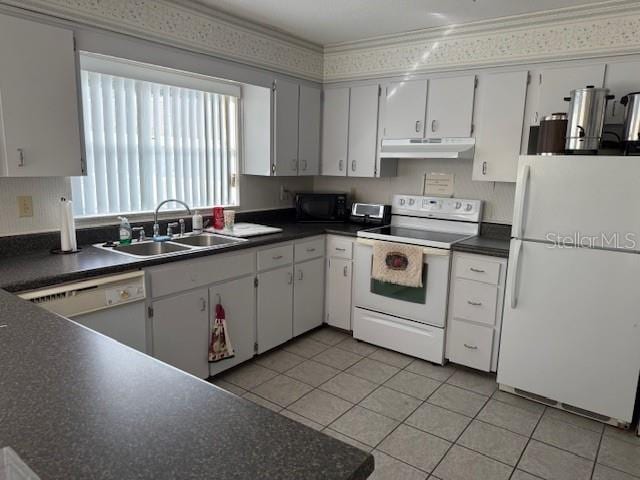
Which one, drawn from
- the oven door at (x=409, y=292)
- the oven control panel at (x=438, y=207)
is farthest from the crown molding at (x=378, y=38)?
the oven door at (x=409, y=292)

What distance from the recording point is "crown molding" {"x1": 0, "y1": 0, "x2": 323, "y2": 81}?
238cm

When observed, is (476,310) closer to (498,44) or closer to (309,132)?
(498,44)

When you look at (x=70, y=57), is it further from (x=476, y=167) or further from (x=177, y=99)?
(x=476, y=167)

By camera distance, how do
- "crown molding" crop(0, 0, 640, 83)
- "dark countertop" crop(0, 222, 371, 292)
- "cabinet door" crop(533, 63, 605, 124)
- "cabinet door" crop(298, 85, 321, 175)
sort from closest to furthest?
"dark countertop" crop(0, 222, 371, 292) → "crown molding" crop(0, 0, 640, 83) → "cabinet door" crop(533, 63, 605, 124) → "cabinet door" crop(298, 85, 321, 175)

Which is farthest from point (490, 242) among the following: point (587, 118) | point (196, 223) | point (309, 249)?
point (196, 223)

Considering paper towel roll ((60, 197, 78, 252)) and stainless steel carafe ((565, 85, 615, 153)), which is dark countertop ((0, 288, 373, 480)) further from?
stainless steel carafe ((565, 85, 615, 153))

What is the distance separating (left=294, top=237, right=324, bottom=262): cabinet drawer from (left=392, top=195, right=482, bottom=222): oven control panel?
79 centimetres

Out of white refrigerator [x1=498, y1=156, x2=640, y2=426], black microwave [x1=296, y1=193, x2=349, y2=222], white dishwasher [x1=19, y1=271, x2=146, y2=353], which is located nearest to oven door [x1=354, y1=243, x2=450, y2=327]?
white refrigerator [x1=498, y1=156, x2=640, y2=426]

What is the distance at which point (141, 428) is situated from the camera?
88cm

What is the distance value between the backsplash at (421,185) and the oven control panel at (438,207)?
7cm

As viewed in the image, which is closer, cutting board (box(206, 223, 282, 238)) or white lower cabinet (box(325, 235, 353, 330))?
cutting board (box(206, 223, 282, 238))

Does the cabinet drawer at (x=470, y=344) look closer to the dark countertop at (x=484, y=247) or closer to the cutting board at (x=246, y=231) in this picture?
the dark countertop at (x=484, y=247)

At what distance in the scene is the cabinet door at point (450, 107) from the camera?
3.32 meters

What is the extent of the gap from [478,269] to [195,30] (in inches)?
99.5
